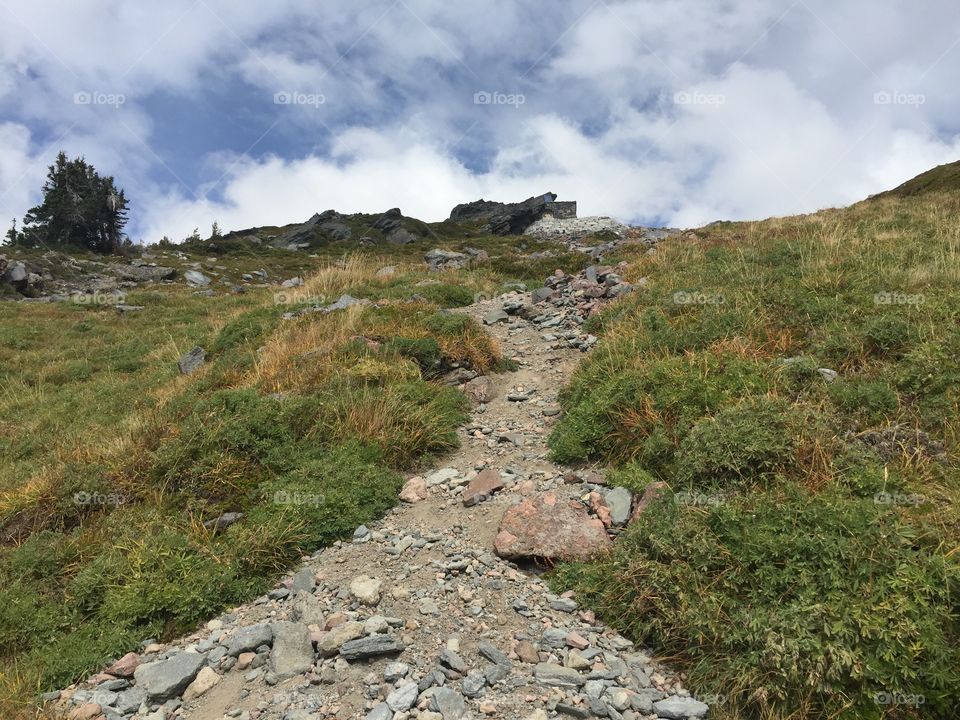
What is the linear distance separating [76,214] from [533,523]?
229 feet

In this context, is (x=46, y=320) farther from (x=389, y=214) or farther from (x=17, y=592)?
(x=389, y=214)

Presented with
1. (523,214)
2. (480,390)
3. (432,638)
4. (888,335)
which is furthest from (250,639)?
(523,214)

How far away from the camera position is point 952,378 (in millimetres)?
5906

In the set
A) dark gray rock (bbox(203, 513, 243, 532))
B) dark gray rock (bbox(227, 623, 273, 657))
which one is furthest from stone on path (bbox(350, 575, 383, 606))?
dark gray rock (bbox(203, 513, 243, 532))

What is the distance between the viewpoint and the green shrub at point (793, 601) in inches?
141

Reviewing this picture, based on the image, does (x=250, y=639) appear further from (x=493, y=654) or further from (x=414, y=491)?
(x=414, y=491)

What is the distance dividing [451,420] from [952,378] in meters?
6.28

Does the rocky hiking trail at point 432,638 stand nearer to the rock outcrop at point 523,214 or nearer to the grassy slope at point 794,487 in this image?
the grassy slope at point 794,487

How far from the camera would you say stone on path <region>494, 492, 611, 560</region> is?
5465 millimetres

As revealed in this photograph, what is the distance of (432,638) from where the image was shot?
15.0 feet

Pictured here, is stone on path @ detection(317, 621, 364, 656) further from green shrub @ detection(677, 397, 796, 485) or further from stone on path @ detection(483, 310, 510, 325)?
stone on path @ detection(483, 310, 510, 325)

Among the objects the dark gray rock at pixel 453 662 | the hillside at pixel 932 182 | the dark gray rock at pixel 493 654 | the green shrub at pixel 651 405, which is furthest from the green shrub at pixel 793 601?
the hillside at pixel 932 182

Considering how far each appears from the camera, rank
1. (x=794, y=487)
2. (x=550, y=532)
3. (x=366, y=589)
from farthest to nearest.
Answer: (x=550, y=532) → (x=366, y=589) → (x=794, y=487)

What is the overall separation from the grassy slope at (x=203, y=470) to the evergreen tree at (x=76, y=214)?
55.2 m
